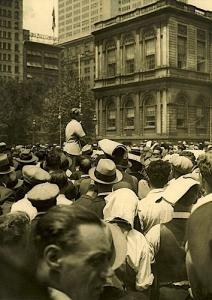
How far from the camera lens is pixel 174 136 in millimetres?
37906

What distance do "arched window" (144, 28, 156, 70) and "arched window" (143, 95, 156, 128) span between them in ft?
8.95

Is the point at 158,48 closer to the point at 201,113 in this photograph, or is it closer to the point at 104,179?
the point at 201,113

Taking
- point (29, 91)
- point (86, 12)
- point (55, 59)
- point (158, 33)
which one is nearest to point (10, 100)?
point (29, 91)

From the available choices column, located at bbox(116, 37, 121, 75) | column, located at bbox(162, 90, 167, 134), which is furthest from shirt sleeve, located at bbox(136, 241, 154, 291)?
column, located at bbox(116, 37, 121, 75)

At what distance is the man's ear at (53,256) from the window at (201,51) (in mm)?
40793

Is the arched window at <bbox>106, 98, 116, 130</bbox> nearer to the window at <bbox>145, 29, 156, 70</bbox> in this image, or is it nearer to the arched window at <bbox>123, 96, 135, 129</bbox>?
the arched window at <bbox>123, 96, 135, 129</bbox>

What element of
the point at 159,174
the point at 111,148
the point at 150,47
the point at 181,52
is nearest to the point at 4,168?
the point at 111,148

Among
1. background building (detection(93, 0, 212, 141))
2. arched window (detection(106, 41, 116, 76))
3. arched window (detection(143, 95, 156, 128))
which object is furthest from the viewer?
arched window (detection(106, 41, 116, 76))

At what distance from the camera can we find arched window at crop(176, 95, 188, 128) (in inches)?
1523

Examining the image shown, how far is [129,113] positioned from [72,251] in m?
40.4

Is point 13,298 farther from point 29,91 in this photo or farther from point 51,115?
point 29,91

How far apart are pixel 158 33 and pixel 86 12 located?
6.30m

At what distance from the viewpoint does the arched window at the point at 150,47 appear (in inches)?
1548

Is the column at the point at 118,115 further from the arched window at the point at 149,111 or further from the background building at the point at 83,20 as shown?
the background building at the point at 83,20
